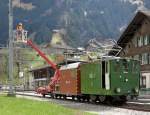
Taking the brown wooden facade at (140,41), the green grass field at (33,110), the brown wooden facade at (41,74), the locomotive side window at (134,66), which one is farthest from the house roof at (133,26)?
the green grass field at (33,110)

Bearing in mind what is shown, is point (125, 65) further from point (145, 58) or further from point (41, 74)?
point (41, 74)

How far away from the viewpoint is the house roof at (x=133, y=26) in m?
65.1

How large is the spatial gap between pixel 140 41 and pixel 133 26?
98.9 inches

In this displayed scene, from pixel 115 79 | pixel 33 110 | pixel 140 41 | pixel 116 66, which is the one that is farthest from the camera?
pixel 140 41

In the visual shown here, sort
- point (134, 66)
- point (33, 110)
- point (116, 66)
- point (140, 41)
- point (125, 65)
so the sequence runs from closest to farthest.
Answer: point (33, 110) → point (116, 66) → point (125, 65) → point (134, 66) → point (140, 41)

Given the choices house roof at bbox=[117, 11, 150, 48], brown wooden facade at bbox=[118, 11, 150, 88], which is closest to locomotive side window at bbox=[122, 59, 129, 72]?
brown wooden facade at bbox=[118, 11, 150, 88]

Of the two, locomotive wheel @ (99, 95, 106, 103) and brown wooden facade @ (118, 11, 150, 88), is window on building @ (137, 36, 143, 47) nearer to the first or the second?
brown wooden facade @ (118, 11, 150, 88)

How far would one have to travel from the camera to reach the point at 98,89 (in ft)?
112

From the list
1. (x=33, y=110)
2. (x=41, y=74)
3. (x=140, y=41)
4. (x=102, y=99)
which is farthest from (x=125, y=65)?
(x=41, y=74)

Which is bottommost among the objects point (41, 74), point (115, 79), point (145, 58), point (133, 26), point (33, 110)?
point (33, 110)

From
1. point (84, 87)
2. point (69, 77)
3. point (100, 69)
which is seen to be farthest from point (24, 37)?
point (100, 69)

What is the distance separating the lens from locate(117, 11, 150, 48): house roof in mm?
65056

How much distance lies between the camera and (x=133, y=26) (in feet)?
225

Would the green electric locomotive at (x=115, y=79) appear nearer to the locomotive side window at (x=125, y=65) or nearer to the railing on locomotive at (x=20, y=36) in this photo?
the locomotive side window at (x=125, y=65)
